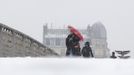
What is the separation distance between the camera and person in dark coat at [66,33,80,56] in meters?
9.42

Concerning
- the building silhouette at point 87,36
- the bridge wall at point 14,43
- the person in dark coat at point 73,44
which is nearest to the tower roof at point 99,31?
the building silhouette at point 87,36

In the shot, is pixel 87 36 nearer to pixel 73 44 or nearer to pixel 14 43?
pixel 14 43

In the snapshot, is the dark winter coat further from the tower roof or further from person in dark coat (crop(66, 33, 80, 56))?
the tower roof

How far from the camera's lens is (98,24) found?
343ft

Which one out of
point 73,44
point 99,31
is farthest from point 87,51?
point 99,31

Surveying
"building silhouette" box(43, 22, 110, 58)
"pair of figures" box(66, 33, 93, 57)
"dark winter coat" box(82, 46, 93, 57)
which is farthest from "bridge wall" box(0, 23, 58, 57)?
"building silhouette" box(43, 22, 110, 58)
